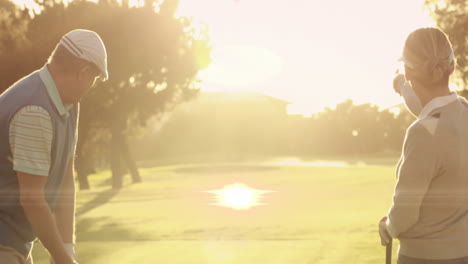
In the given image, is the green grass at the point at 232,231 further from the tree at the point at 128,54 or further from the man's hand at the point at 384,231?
the tree at the point at 128,54

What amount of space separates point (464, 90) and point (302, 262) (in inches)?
569

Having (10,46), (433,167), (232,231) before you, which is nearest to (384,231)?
(433,167)

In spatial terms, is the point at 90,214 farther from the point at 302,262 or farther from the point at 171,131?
the point at 171,131

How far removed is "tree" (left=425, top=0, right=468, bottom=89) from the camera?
2202 centimetres

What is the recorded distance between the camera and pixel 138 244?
1230 centimetres

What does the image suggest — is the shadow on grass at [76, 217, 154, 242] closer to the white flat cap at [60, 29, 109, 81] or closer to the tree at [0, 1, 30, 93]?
the white flat cap at [60, 29, 109, 81]

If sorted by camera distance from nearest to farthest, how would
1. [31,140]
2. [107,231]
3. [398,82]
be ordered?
[31,140] → [398,82] → [107,231]

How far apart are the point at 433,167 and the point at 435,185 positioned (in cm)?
13

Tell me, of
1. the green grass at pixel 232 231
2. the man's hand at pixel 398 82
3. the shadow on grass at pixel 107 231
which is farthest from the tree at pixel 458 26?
the man's hand at pixel 398 82

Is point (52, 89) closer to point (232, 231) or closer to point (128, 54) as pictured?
point (232, 231)

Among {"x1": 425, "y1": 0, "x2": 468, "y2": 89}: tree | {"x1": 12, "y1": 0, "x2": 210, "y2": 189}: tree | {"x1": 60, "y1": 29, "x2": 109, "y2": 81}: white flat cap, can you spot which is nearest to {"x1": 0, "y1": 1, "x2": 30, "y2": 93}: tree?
{"x1": 12, "y1": 0, "x2": 210, "y2": 189}: tree

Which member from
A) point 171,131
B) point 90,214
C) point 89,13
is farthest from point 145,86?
point 171,131

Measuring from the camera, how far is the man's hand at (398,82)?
386 centimetres

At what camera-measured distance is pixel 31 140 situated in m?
3.13
